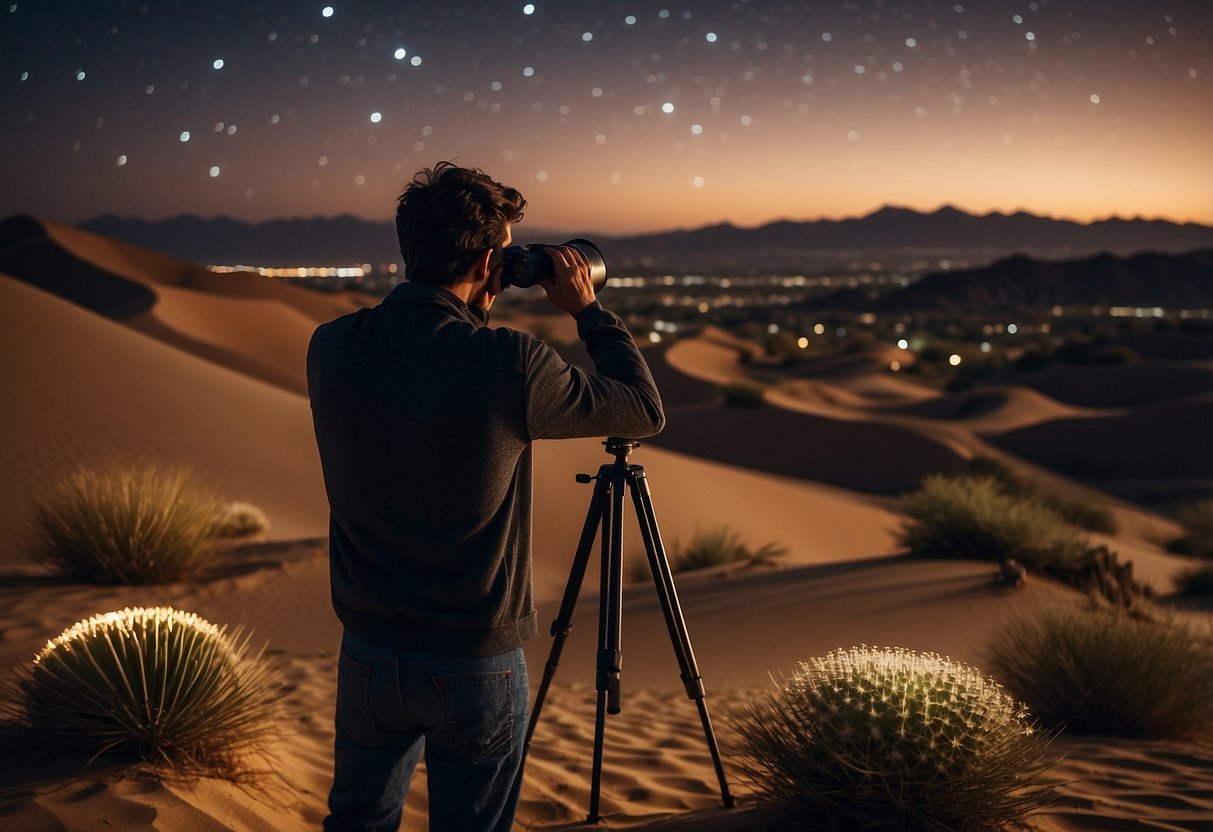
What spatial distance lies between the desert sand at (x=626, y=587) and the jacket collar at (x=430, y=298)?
84.5 inches

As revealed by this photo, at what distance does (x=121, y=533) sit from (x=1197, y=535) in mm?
15365

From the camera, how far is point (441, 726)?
2.53m

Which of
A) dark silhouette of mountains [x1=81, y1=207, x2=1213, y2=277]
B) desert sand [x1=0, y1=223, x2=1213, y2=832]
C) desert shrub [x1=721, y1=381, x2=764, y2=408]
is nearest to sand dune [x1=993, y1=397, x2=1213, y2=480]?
desert sand [x1=0, y1=223, x2=1213, y2=832]

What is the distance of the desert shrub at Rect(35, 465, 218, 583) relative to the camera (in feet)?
27.2

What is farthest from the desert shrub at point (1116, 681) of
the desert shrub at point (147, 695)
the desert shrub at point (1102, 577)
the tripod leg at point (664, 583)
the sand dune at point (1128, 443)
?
the sand dune at point (1128, 443)

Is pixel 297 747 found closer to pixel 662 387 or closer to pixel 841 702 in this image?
pixel 841 702

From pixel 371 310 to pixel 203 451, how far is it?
11883mm

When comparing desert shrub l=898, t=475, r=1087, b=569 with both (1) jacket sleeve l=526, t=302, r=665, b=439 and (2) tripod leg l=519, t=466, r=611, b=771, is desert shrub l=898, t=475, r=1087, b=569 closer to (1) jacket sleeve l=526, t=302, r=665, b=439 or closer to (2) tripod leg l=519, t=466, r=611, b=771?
(2) tripod leg l=519, t=466, r=611, b=771

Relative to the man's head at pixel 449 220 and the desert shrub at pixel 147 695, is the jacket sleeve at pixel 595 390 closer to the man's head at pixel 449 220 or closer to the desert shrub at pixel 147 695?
the man's head at pixel 449 220

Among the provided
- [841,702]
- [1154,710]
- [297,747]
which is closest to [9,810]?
[297,747]

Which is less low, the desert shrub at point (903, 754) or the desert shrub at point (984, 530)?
the desert shrub at point (903, 754)

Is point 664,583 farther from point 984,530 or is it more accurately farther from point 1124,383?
point 1124,383

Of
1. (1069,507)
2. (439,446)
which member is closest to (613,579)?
(439,446)

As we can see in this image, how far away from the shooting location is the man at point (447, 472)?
7.80 ft
